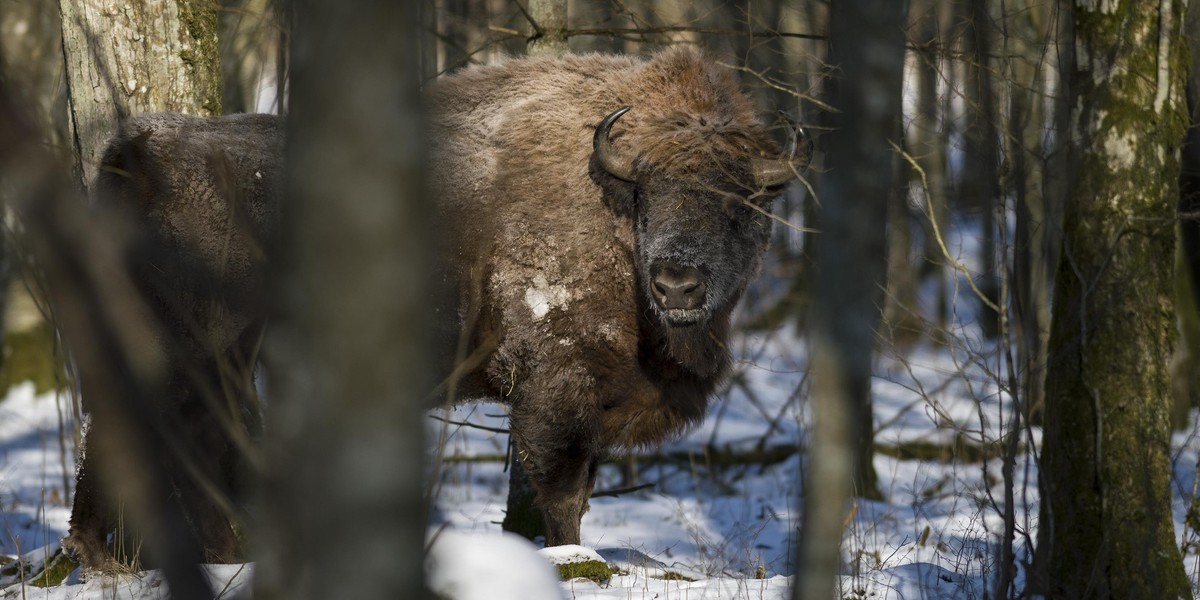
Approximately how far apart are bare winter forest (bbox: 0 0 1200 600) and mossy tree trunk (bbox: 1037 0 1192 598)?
14 mm

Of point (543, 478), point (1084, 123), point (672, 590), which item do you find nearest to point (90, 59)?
point (543, 478)

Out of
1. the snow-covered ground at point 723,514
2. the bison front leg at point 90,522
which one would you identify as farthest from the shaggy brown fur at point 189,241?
the snow-covered ground at point 723,514

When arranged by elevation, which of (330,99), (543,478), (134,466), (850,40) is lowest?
(543,478)

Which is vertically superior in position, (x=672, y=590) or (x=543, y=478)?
(x=543, y=478)

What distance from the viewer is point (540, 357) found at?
558 cm

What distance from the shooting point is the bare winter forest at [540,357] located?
157 cm

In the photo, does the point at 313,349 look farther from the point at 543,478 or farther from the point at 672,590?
the point at 543,478

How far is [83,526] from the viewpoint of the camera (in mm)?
5180

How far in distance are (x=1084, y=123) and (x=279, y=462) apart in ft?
12.6

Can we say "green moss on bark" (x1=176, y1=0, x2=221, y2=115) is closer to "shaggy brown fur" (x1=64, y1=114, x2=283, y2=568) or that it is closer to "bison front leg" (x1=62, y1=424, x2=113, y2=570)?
"shaggy brown fur" (x1=64, y1=114, x2=283, y2=568)

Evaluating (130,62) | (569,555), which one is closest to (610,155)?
(569,555)

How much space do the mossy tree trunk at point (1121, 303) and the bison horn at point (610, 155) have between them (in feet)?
7.48

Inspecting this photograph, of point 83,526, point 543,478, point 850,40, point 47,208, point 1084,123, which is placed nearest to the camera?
point 47,208

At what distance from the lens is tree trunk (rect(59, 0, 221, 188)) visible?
5.34 m
